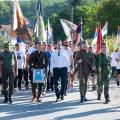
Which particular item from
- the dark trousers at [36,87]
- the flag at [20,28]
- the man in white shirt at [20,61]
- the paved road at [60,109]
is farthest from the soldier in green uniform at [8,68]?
→ the man in white shirt at [20,61]

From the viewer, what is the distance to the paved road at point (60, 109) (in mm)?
12422

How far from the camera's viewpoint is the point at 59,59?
1564 centimetres

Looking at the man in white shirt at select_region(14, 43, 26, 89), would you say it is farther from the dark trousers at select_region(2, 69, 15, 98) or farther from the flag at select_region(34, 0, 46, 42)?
the dark trousers at select_region(2, 69, 15, 98)

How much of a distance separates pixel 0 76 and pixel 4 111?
2061 mm

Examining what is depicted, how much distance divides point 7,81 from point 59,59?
1.76m

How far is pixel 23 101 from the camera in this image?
619 inches

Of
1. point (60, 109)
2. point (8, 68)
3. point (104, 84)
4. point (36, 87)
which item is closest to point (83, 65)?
point (104, 84)

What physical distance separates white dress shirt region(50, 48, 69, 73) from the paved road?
3.65ft

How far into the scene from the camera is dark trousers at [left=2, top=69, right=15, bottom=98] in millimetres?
14984

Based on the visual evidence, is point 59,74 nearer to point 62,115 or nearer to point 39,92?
point 39,92

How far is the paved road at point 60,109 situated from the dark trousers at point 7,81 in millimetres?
359

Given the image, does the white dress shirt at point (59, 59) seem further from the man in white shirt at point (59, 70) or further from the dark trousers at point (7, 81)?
the dark trousers at point (7, 81)

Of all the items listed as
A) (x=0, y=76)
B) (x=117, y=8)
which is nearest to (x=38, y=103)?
(x=0, y=76)

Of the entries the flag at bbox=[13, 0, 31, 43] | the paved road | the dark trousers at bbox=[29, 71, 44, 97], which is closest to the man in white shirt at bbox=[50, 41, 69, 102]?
the paved road
